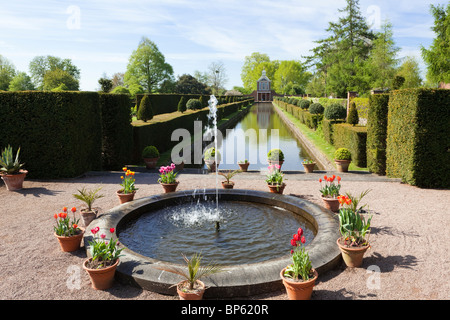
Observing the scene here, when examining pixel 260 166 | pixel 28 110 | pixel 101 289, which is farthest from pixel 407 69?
pixel 101 289

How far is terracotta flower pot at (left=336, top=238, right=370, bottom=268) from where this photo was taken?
4.90m

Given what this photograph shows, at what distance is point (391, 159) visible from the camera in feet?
36.4

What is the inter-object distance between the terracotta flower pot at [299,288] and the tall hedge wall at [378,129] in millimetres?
9128

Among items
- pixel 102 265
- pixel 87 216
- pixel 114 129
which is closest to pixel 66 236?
pixel 87 216

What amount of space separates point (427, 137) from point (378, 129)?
2.26 m

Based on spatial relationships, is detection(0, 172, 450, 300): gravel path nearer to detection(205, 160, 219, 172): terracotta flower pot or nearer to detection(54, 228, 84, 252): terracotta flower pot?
detection(54, 228, 84, 252): terracotta flower pot

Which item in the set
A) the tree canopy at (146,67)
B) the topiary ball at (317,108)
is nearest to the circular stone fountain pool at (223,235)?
the topiary ball at (317,108)

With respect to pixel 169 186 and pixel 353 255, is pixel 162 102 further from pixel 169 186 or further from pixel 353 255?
pixel 353 255

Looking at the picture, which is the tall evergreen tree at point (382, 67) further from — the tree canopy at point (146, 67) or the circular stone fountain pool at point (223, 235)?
the tree canopy at point (146, 67)

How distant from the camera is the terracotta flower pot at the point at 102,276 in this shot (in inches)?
172

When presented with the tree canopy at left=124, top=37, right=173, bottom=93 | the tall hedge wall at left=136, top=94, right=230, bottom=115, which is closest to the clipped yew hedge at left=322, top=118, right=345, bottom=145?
the tall hedge wall at left=136, top=94, right=230, bottom=115

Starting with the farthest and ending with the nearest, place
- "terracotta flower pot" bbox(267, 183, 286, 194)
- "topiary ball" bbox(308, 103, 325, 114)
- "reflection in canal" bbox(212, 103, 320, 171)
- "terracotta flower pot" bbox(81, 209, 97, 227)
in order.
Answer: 1. "topiary ball" bbox(308, 103, 325, 114)
2. "reflection in canal" bbox(212, 103, 320, 171)
3. "terracotta flower pot" bbox(267, 183, 286, 194)
4. "terracotta flower pot" bbox(81, 209, 97, 227)

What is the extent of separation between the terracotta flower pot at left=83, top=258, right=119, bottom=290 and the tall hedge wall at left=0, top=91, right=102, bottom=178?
782 cm
